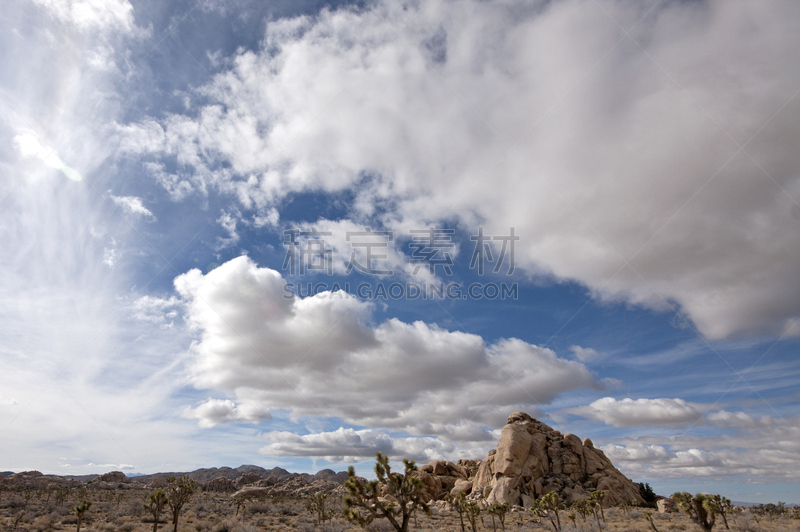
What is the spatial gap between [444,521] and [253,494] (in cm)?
6801

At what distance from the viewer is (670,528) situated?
3525cm

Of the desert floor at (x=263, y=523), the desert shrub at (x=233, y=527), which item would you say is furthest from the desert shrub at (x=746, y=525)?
the desert shrub at (x=233, y=527)

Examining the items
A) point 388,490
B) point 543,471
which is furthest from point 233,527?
point 543,471

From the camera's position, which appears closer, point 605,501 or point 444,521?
point 444,521

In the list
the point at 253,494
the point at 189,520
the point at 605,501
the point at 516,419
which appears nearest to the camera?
the point at 189,520

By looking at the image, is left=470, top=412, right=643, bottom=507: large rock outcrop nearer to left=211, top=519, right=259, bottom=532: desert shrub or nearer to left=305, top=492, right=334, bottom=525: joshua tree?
left=305, top=492, right=334, bottom=525: joshua tree

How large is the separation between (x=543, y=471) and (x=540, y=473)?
944mm

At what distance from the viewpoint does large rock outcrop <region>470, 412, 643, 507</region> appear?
59969mm

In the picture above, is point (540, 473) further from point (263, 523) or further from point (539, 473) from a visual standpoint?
point (263, 523)

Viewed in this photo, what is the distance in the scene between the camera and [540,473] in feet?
210

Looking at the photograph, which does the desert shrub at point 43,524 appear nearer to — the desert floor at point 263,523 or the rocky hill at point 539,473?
the desert floor at point 263,523

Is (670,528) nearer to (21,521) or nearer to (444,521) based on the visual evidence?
(444,521)

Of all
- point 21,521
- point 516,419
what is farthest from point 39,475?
point 516,419

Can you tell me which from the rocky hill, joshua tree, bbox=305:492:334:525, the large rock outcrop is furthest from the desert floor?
the large rock outcrop
